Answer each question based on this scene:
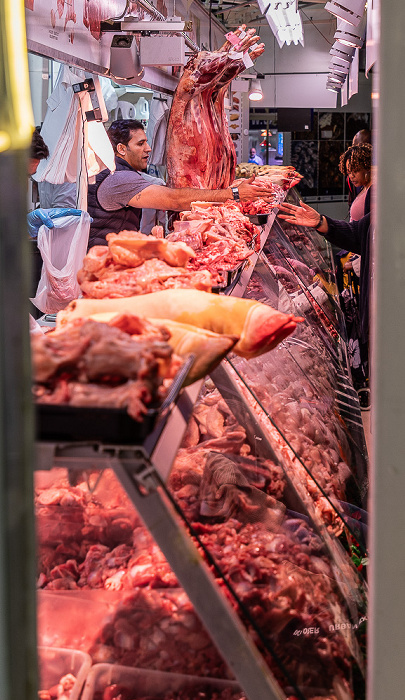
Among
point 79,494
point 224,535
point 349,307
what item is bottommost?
point 349,307

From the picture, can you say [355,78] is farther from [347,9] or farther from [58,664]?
[58,664]

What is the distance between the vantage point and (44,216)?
6.29m

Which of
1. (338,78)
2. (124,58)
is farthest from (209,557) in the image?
(338,78)

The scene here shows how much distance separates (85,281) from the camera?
5.30ft

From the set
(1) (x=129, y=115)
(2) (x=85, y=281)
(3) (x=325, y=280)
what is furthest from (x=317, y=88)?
(2) (x=85, y=281)

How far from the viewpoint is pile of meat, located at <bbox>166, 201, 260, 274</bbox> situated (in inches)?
A: 91.5

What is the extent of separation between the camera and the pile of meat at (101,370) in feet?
3.04

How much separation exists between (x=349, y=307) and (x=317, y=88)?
919 centimetres

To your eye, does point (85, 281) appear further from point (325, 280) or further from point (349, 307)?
point (349, 307)

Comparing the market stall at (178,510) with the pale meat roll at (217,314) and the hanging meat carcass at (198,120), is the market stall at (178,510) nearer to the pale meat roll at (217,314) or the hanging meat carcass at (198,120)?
the pale meat roll at (217,314)

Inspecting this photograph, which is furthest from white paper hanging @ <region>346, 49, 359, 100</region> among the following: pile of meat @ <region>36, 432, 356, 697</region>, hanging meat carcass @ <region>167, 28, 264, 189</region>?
pile of meat @ <region>36, 432, 356, 697</region>

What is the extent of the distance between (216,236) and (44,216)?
3959mm

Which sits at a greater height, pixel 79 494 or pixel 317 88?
pixel 317 88

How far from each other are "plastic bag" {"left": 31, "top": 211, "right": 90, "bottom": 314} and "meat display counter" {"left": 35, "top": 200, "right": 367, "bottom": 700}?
4.33 meters
